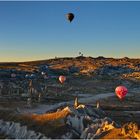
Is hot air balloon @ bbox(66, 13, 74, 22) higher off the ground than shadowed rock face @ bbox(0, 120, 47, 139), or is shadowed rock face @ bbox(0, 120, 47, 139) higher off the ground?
hot air balloon @ bbox(66, 13, 74, 22)

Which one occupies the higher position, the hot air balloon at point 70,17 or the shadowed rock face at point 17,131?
the hot air balloon at point 70,17

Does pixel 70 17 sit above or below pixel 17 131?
above

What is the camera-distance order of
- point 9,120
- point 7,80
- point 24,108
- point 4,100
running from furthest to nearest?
point 7,80 < point 4,100 < point 24,108 < point 9,120

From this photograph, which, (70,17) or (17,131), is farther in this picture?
(70,17)

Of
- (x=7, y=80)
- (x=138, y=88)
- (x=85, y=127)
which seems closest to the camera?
(x=85, y=127)

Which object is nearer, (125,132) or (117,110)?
(125,132)

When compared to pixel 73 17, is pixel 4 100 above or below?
below

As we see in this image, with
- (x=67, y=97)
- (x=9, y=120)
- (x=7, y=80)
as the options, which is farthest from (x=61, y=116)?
(x=7, y=80)

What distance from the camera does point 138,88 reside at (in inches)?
5758

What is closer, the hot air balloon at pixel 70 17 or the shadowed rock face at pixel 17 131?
the shadowed rock face at pixel 17 131

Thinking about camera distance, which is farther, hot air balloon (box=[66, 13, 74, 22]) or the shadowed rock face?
hot air balloon (box=[66, 13, 74, 22])

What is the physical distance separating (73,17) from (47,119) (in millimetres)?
44634

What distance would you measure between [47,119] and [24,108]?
1483 inches

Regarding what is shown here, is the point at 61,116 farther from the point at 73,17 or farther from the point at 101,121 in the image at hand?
the point at 73,17
